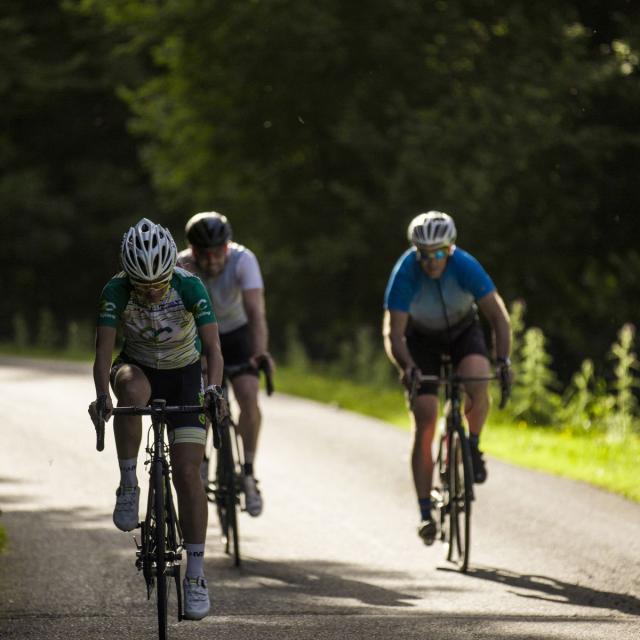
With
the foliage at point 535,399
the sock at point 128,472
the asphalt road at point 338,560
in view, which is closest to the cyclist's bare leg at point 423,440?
the asphalt road at point 338,560

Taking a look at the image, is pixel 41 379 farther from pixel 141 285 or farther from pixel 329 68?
pixel 141 285

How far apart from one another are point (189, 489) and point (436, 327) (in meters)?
2.85

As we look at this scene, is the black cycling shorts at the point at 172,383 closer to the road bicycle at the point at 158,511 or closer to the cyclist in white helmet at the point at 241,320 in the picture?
the road bicycle at the point at 158,511

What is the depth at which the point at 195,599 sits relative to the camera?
246 inches

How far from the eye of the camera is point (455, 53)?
26.6m

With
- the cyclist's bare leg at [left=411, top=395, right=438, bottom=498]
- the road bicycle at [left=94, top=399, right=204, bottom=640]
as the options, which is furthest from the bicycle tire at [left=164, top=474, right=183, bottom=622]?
the cyclist's bare leg at [left=411, top=395, right=438, bottom=498]

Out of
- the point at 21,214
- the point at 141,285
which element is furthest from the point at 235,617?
the point at 21,214

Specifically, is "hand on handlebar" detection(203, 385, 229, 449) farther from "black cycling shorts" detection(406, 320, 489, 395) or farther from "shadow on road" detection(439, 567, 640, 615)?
"black cycling shorts" detection(406, 320, 489, 395)

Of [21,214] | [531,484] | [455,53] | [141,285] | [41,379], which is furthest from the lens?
[21,214]

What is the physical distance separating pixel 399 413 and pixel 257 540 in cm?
772

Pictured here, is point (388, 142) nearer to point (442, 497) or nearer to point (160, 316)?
point (442, 497)

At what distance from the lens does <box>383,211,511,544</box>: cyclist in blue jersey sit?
8531 mm

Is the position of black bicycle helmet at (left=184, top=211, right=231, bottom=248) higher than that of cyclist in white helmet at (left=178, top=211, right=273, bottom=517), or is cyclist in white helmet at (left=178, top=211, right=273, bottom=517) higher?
black bicycle helmet at (left=184, top=211, right=231, bottom=248)

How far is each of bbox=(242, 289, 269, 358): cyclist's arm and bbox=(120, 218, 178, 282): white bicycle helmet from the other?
278cm
